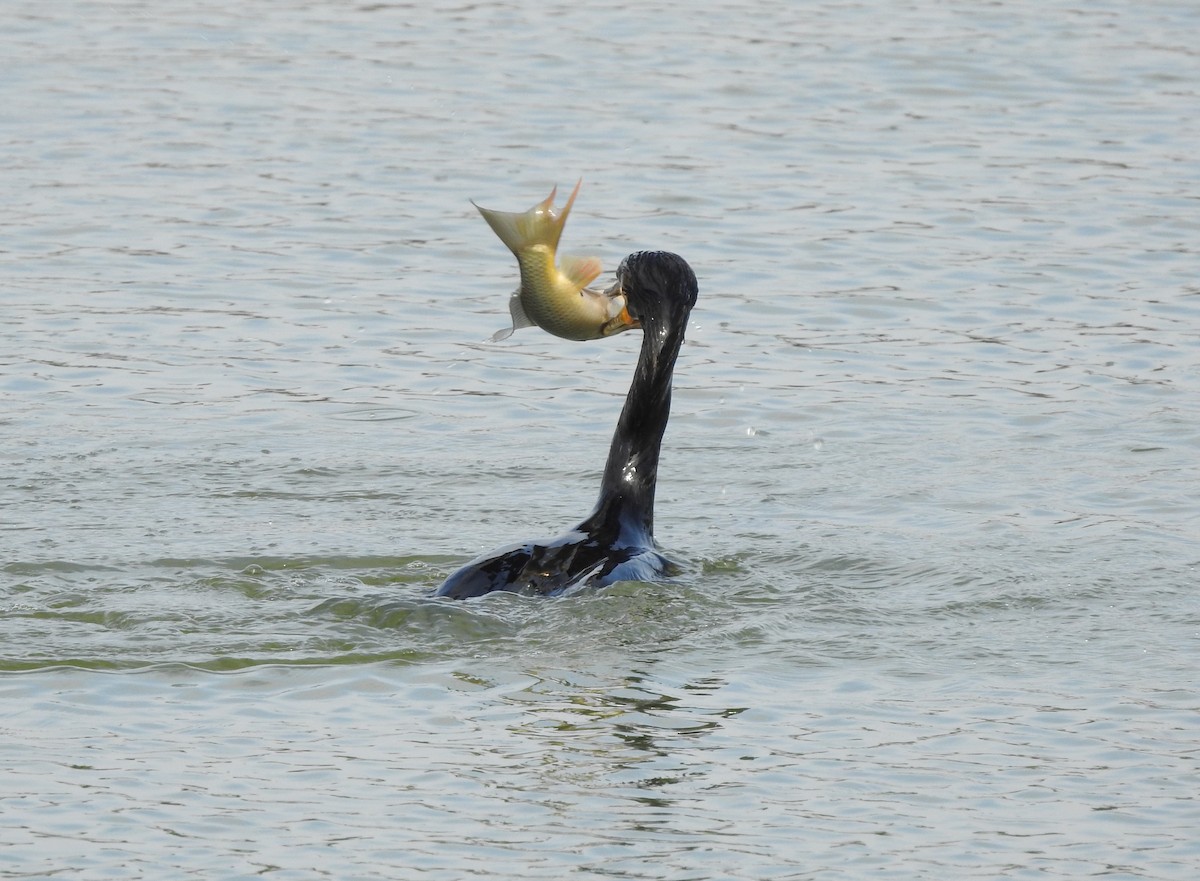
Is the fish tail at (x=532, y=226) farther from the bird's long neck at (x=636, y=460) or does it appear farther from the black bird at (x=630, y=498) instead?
the bird's long neck at (x=636, y=460)

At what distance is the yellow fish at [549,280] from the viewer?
705 centimetres

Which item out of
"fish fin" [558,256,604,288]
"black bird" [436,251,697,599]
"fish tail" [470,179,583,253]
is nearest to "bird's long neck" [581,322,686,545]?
"black bird" [436,251,697,599]

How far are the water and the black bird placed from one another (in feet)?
0.47

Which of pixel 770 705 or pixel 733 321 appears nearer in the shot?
pixel 770 705

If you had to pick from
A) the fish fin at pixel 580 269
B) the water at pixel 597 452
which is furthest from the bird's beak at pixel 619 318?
the water at pixel 597 452

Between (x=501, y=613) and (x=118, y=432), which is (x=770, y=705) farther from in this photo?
(x=118, y=432)

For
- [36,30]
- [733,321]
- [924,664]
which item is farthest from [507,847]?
[36,30]

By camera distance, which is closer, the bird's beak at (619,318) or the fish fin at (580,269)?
the fish fin at (580,269)

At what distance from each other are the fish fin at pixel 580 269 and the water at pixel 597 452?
109cm

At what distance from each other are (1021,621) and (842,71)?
11.9 metres

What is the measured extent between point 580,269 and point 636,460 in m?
0.77

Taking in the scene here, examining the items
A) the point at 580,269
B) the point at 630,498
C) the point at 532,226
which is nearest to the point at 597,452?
the point at 630,498

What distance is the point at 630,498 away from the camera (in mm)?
7551

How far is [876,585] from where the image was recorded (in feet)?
27.4
